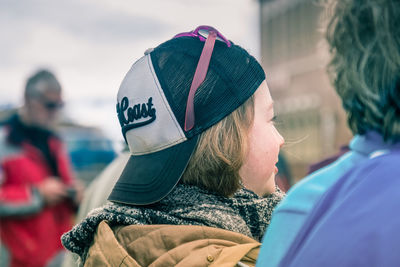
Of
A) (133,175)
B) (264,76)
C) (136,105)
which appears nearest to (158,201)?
(133,175)

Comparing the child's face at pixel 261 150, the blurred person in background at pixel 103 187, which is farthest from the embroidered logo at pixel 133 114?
the blurred person in background at pixel 103 187

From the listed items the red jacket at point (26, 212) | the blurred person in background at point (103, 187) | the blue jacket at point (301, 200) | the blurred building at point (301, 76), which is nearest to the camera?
→ the blue jacket at point (301, 200)

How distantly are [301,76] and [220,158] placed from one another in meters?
23.1

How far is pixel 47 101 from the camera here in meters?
3.71

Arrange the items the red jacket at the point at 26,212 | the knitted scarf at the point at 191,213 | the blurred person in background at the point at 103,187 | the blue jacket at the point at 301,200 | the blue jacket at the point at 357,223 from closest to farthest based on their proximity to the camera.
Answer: the blue jacket at the point at 357,223 < the blue jacket at the point at 301,200 < the knitted scarf at the point at 191,213 < the blurred person in background at the point at 103,187 < the red jacket at the point at 26,212

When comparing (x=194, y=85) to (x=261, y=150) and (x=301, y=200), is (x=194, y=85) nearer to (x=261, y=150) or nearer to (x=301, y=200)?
(x=261, y=150)

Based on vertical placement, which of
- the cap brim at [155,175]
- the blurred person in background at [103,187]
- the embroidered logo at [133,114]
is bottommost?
the blurred person in background at [103,187]

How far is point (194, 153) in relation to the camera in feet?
4.34

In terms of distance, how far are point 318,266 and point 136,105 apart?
27.4 inches

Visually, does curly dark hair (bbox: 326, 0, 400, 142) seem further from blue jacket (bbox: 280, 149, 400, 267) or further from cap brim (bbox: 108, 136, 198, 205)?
cap brim (bbox: 108, 136, 198, 205)

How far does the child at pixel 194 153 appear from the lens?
1276 mm

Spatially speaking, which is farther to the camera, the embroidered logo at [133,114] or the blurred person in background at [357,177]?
the embroidered logo at [133,114]

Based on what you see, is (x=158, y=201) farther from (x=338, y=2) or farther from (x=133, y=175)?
(x=338, y=2)

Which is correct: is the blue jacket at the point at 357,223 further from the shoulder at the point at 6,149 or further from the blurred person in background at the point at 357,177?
the shoulder at the point at 6,149
